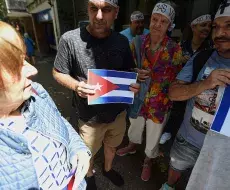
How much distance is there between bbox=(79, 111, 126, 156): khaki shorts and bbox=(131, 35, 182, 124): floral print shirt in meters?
0.36

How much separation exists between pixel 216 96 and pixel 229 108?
153mm

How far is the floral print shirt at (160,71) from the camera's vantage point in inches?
74.9

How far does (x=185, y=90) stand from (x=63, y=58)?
1.07 meters

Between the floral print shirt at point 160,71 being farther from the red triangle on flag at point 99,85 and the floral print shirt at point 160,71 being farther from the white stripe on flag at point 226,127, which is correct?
the white stripe on flag at point 226,127

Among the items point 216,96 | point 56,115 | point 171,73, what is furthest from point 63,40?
point 216,96

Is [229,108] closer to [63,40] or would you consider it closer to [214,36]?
[214,36]

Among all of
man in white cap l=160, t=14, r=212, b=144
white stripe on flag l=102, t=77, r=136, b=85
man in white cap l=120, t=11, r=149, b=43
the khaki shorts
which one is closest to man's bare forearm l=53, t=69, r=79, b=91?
white stripe on flag l=102, t=77, r=136, b=85

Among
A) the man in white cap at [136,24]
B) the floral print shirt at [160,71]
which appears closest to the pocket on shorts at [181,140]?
the floral print shirt at [160,71]

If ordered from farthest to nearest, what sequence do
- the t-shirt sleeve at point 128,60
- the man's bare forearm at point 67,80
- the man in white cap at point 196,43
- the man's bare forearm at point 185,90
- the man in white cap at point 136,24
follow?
the man in white cap at point 136,24
the man in white cap at point 196,43
the t-shirt sleeve at point 128,60
the man's bare forearm at point 67,80
the man's bare forearm at point 185,90

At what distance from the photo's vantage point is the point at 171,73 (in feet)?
6.32

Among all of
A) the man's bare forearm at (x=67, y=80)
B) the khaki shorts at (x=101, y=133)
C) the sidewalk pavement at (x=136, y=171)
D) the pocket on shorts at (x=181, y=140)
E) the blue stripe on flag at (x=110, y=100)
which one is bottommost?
the sidewalk pavement at (x=136, y=171)

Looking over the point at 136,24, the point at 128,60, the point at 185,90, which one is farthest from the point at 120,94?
the point at 136,24

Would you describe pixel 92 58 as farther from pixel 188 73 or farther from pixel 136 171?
pixel 136 171

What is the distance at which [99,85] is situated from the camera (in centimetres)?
151
